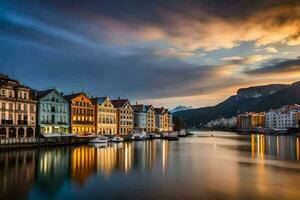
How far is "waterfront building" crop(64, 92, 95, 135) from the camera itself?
9962cm

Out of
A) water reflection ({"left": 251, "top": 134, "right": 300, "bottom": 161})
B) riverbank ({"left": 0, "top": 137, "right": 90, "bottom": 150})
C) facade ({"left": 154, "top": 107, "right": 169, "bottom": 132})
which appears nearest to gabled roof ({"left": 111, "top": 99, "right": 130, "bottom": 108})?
riverbank ({"left": 0, "top": 137, "right": 90, "bottom": 150})

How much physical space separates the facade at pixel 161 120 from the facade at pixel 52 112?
2799 inches

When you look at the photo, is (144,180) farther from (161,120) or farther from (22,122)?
(161,120)

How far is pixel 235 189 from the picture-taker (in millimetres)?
31047

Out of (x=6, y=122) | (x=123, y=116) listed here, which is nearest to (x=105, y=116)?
(x=123, y=116)

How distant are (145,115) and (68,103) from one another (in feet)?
181

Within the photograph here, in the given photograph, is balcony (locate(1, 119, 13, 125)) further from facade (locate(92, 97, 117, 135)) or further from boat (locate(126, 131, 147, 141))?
boat (locate(126, 131, 147, 141))

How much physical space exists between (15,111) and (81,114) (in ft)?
90.4

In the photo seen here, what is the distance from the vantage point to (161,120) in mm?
169000

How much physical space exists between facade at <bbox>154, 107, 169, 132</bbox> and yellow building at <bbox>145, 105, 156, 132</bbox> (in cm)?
486

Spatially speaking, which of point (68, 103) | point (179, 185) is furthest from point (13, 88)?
point (179, 185)

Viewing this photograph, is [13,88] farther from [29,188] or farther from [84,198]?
[84,198]

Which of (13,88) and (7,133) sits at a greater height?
(13,88)

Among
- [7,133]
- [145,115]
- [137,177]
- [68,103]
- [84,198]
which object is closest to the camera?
[84,198]
